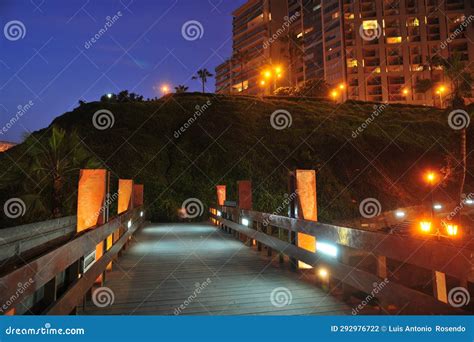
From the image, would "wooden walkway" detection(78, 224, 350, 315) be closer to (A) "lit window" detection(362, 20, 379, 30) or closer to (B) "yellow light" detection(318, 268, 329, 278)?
(B) "yellow light" detection(318, 268, 329, 278)

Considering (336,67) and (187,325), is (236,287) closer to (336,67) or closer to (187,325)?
(187,325)

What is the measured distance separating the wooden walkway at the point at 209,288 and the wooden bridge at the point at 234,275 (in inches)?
0.5

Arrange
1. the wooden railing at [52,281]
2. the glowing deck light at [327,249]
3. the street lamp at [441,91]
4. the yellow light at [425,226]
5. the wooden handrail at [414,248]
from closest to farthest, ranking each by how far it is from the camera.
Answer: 1. the wooden railing at [52,281]
2. the wooden handrail at [414,248]
3. the glowing deck light at [327,249]
4. the yellow light at [425,226]
5. the street lamp at [441,91]

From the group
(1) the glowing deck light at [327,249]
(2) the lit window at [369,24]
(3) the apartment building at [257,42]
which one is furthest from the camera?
(3) the apartment building at [257,42]

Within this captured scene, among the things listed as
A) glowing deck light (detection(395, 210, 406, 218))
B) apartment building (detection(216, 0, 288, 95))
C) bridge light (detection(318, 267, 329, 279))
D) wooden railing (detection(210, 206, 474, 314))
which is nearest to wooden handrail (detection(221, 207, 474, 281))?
wooden railing (detection(210, 206, 474, 314))

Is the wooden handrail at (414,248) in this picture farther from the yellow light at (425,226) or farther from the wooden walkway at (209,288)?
the yellow light at (425,226)

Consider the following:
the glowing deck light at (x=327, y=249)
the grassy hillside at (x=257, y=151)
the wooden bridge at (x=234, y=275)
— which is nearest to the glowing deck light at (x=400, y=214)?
the grassy hillside at (x=257, y=151)

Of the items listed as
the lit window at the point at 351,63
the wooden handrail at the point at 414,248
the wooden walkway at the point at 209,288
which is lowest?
the wooden walkway at the point at 209,288

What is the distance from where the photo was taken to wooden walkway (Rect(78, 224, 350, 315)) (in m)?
4.45

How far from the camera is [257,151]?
33844 mm

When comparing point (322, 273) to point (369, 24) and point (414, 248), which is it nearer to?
point (414, 248)

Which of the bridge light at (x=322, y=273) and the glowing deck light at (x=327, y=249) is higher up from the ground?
the glowing deck light at (x=327, y=249)

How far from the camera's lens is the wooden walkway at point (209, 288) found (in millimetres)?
4445

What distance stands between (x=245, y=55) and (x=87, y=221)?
76485 millimetres
